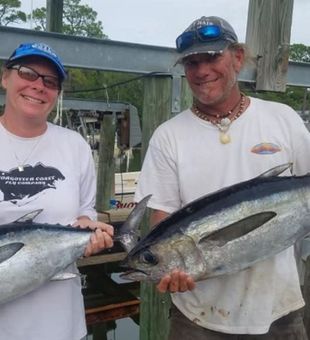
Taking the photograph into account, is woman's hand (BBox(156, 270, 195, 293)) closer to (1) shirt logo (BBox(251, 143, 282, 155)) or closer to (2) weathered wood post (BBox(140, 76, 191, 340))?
(1) shirt logo (BBox(251, 143, 282, 155))

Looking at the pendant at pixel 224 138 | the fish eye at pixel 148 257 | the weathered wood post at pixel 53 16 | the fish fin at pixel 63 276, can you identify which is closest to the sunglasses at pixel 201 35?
the pendant at pixel 224 138

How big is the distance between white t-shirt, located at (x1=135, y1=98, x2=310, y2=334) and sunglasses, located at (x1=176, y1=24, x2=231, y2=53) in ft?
1.27

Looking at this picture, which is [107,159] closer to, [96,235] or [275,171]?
[96,235]

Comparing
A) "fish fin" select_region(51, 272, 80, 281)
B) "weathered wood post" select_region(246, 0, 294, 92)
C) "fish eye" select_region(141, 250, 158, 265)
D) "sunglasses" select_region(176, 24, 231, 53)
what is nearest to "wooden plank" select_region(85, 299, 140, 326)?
"weathered wood post" select_region(246, 0, 294, 92)

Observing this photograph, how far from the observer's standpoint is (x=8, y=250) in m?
2.35

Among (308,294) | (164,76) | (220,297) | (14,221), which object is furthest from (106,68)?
(308,294)

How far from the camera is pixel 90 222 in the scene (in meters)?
2.63

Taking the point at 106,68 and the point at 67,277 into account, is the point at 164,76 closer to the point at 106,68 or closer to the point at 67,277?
the point at 106,68

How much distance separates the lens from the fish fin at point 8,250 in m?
2.34

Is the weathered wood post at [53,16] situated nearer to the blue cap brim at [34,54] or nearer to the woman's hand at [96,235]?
the blue cap brim at [34,54]

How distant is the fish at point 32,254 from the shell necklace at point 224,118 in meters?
0.88

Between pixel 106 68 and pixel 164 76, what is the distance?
1.37ft

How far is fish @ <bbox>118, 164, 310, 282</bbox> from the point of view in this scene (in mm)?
2395

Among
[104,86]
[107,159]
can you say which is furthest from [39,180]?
[107,159]
